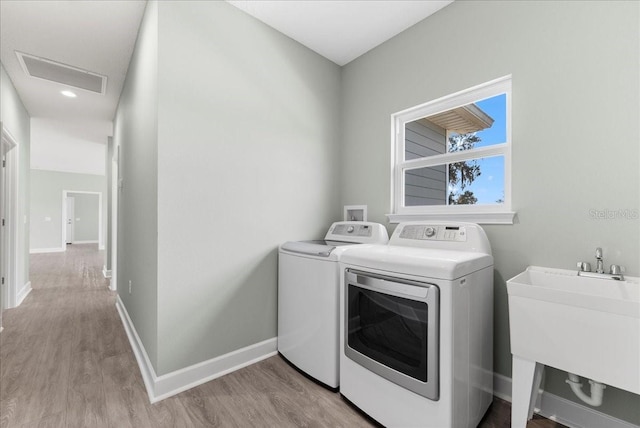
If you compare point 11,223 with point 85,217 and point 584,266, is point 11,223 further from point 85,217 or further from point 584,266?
point 85,217

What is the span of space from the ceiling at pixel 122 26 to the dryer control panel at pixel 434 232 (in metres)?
1.57

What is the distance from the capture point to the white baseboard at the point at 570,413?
138cm

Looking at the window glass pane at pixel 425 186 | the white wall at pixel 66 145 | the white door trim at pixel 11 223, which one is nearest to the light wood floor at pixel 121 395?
the white door trim at pixel 11 223

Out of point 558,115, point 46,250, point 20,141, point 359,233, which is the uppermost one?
point 20,141

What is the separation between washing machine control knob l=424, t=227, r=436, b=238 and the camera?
190 centimetres

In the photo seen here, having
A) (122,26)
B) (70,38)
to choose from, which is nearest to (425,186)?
(122,26)

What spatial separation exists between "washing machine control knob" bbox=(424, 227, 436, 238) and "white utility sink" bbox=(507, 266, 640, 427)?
0.55 metres

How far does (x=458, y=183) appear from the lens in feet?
6.93

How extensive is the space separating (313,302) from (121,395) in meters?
1.25

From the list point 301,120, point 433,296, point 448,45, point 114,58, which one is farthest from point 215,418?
point 114,58

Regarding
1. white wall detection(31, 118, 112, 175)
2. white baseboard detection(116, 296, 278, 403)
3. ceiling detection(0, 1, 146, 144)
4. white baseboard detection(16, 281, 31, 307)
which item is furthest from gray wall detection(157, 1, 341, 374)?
white wall detection(31, 118, 112, 175)

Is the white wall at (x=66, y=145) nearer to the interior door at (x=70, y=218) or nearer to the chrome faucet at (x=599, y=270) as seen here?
the interior door at (x=70, y=218)

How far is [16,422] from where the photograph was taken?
1.48 metres

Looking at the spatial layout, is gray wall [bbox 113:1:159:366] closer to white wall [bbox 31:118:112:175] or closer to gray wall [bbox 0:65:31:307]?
gray wall [bbox 0:65:31:307]
